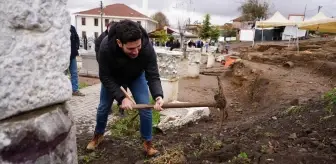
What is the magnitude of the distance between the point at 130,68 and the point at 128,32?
53 cm

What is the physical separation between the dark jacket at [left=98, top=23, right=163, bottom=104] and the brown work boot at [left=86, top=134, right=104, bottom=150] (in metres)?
0.72

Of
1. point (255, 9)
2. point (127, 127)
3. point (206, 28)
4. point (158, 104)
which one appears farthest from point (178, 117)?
point (255, 9)

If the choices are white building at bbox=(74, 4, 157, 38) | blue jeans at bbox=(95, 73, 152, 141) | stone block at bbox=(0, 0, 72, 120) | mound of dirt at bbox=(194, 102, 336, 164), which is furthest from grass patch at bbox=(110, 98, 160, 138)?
white building at bbox=(74, 4, 157, 38)

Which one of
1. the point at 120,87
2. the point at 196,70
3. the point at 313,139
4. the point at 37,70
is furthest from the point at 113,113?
the point at 196,70

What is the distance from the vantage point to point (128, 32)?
276 centimetres

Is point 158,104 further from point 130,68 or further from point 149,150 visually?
point 149,150

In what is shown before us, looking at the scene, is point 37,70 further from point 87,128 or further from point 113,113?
point 113,113

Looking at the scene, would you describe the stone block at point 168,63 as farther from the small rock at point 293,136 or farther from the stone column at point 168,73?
the small rock at point 293,136

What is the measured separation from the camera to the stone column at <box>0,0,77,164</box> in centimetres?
112

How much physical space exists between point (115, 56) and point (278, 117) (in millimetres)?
2749

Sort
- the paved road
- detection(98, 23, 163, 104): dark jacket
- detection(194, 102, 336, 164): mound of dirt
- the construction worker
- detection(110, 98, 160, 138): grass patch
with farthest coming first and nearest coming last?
the paved road, detection(110, 98, 160, 138): grass patch, detection(98, 23, 163, 104): dark jacket, detection(194, 102, 336, 164): mound of dirt, the construction worker

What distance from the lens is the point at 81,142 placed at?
3.97 meters

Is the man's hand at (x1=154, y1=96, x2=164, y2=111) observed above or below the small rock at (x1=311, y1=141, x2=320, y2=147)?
above

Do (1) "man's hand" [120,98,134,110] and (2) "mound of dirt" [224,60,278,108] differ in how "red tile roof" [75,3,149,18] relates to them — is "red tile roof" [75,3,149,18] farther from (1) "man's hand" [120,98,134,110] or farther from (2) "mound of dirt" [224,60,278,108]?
(1) "man's hand" [120,98,134,110]
